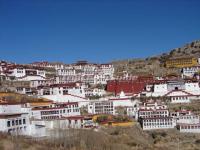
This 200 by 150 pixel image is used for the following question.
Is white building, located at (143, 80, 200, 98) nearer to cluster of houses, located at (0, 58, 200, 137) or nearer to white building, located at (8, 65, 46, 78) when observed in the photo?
cluster of houses, located at (0, 58, 200, 137)

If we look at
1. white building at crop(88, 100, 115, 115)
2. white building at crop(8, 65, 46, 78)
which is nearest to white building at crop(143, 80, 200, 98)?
white building at crop(88, 100, 115, 115)

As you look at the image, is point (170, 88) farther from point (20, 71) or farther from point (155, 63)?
point (155, 63)

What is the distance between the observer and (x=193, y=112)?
1978 inches

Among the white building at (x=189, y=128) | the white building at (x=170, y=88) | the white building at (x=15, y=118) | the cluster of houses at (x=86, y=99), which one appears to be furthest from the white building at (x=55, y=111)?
the white building at (x=170, y=88)

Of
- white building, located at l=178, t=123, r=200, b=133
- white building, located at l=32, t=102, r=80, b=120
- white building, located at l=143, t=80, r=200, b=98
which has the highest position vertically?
white building, located at l=143, t=80, r=200, b=98

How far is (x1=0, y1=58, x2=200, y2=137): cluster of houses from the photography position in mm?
41094

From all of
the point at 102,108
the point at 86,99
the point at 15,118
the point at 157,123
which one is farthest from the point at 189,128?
the point at 15,118

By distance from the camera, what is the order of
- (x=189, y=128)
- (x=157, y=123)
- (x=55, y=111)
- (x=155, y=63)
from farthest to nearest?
1. (x=155, y=63)
2. (x=157, y=123)
3. (x=189, y=128)
4. (x=55, y=111)

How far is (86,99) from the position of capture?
53.5 m

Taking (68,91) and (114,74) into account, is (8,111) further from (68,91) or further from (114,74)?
(114,74)

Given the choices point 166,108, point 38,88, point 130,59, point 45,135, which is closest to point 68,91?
point 38,88

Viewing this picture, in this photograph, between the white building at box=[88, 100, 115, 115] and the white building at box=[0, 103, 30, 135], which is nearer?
the white building at box=[0, 103, 30, 135]

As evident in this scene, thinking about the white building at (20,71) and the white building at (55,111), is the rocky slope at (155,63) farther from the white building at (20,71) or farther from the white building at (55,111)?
the white building at (55,111)

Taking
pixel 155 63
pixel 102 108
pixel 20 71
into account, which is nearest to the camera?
pixel 102 108
